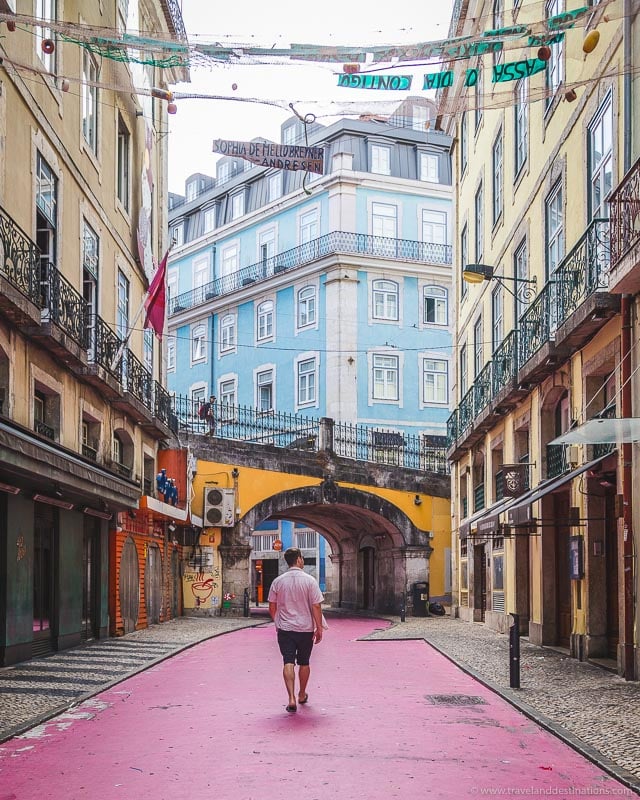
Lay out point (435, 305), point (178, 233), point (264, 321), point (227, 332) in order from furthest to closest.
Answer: point (178, 233) < point (227, 332) < point (264, 321) < point (435, 305)

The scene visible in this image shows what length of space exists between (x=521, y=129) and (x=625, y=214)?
9548 millimetres

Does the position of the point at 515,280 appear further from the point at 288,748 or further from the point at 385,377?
the point at 385,377

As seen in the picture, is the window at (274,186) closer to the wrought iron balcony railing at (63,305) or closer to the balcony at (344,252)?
the balcony at (344,252)

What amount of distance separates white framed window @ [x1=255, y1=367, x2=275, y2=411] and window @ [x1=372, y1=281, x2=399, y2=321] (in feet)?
16.8

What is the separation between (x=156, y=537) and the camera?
1014 inches

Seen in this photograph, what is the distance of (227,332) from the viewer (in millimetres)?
48281

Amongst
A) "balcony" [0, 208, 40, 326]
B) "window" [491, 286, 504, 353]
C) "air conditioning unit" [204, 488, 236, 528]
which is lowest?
"air conditioning unit" [204, 488, 236, 528]

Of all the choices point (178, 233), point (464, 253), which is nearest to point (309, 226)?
point (178, 233)

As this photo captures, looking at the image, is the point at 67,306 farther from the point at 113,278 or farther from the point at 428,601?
the point at 428,601

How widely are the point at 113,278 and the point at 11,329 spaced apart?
24.3 feet

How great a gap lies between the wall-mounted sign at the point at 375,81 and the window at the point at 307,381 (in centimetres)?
3101

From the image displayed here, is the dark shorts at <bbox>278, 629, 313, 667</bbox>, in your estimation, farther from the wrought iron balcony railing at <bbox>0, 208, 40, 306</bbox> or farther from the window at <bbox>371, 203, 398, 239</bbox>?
the window at <bbox>371, 203, 398, 239</bbox>

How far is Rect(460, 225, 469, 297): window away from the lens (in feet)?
98.8

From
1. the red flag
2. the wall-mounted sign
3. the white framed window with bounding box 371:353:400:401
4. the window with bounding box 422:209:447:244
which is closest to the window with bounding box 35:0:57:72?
the red flag
